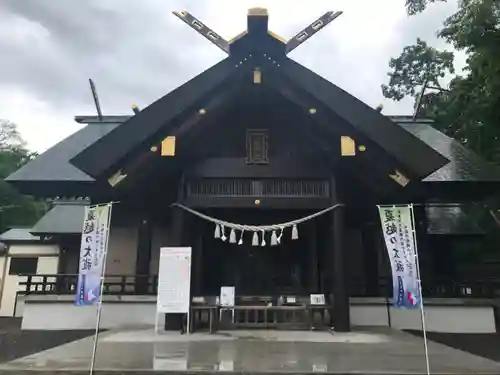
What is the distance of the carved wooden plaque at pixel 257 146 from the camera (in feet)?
30.2

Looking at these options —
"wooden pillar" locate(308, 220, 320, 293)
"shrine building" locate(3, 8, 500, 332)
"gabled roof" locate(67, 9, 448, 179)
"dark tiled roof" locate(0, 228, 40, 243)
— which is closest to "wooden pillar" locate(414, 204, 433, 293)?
"shrine building" locate(3, 8, 500, 332)

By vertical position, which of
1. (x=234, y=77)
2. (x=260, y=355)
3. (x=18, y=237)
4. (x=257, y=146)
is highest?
(x=234, y=77)

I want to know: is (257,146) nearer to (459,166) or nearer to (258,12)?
(258,12)

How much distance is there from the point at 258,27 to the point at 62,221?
1065 centimetres

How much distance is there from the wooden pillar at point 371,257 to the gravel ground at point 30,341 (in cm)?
711

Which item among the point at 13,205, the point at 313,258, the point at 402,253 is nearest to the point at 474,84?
the point at 313,258

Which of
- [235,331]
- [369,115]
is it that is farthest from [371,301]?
[369,115]

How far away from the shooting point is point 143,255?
11906 millimetres

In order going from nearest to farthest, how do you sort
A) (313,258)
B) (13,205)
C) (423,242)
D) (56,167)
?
(313,258)
(56,167)
(423,242)
(13,205)

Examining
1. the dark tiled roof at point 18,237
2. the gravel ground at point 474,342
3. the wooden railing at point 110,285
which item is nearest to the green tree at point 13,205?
the dark tiled roof at point 18,237

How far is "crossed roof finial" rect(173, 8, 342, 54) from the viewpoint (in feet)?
27.7

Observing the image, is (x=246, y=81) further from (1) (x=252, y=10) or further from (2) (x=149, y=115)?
(2) (x=149, y=115)

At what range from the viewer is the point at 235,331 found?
8.58 metres

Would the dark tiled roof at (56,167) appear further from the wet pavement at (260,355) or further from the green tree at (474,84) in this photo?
the green tree at (474,84)
